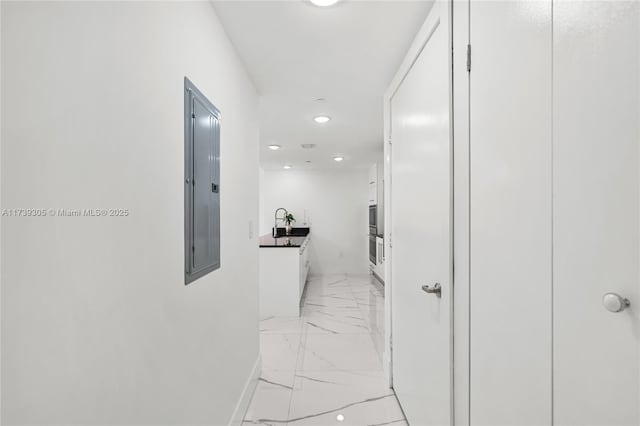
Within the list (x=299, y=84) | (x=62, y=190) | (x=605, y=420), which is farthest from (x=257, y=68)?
(x=605, y=420)

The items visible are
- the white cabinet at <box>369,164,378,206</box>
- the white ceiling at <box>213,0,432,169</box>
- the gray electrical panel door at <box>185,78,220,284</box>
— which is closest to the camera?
the gray electrical panel door at <box>185,78,220,284</box>

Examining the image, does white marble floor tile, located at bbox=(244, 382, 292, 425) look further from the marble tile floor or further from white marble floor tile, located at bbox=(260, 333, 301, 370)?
white marble floor tile, located at bbox=(260, 333, 301, 370)

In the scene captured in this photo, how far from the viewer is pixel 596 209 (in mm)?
685

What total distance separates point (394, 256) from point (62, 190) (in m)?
1.96

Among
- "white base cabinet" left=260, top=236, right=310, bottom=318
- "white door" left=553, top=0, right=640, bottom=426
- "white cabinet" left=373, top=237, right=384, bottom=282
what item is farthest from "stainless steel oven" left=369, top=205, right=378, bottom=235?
"white door" left=553, top=0, right=640, bottom=426

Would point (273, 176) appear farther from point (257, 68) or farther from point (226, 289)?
point (226, 289)

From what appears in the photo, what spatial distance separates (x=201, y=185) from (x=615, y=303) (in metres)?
1.36

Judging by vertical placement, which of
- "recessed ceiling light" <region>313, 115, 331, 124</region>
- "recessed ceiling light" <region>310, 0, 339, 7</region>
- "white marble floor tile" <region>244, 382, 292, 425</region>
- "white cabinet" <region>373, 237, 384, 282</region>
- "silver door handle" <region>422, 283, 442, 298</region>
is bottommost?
"white marble floor tile" <region>244, 382, 292, 425</region>

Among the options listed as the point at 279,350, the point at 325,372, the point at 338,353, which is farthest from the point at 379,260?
the point at 325,372

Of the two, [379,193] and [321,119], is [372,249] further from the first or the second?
[321,119]

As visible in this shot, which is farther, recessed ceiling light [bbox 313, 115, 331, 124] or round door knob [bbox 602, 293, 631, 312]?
recessed ceiling light [bbox 313, 115, 331, 124]

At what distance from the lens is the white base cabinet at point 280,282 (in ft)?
13.6

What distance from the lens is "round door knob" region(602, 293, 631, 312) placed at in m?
0.62

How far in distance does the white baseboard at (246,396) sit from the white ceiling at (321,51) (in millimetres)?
2114
